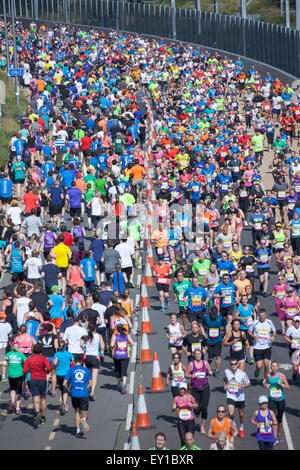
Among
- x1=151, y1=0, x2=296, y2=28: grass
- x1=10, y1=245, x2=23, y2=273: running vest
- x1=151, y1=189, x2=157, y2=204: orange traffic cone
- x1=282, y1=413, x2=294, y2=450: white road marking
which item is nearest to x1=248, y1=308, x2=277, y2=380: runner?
x1=282, y1=413, x2=294, y2=450: white road marking

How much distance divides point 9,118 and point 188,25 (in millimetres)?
33315

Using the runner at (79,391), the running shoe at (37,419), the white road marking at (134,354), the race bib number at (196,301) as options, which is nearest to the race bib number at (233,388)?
the runner at (79,391)

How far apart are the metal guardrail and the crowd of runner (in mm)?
10492

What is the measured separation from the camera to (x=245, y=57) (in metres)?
64.4

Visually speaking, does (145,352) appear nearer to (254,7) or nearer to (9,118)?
(9,118)

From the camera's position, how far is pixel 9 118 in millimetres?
45938

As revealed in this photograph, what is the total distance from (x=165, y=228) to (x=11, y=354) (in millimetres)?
8733

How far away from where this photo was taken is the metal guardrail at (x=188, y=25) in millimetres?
59344

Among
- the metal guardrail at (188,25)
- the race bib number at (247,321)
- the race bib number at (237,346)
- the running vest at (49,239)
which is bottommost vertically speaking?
the race bib number at (237,346)

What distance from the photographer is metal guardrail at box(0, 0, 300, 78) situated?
59.3m

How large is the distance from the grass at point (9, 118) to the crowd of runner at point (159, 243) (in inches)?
61.9

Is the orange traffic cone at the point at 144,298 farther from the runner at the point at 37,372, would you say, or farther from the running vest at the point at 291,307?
the runner at the point at 37,372

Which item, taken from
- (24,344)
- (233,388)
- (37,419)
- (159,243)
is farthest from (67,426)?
(159,243)
